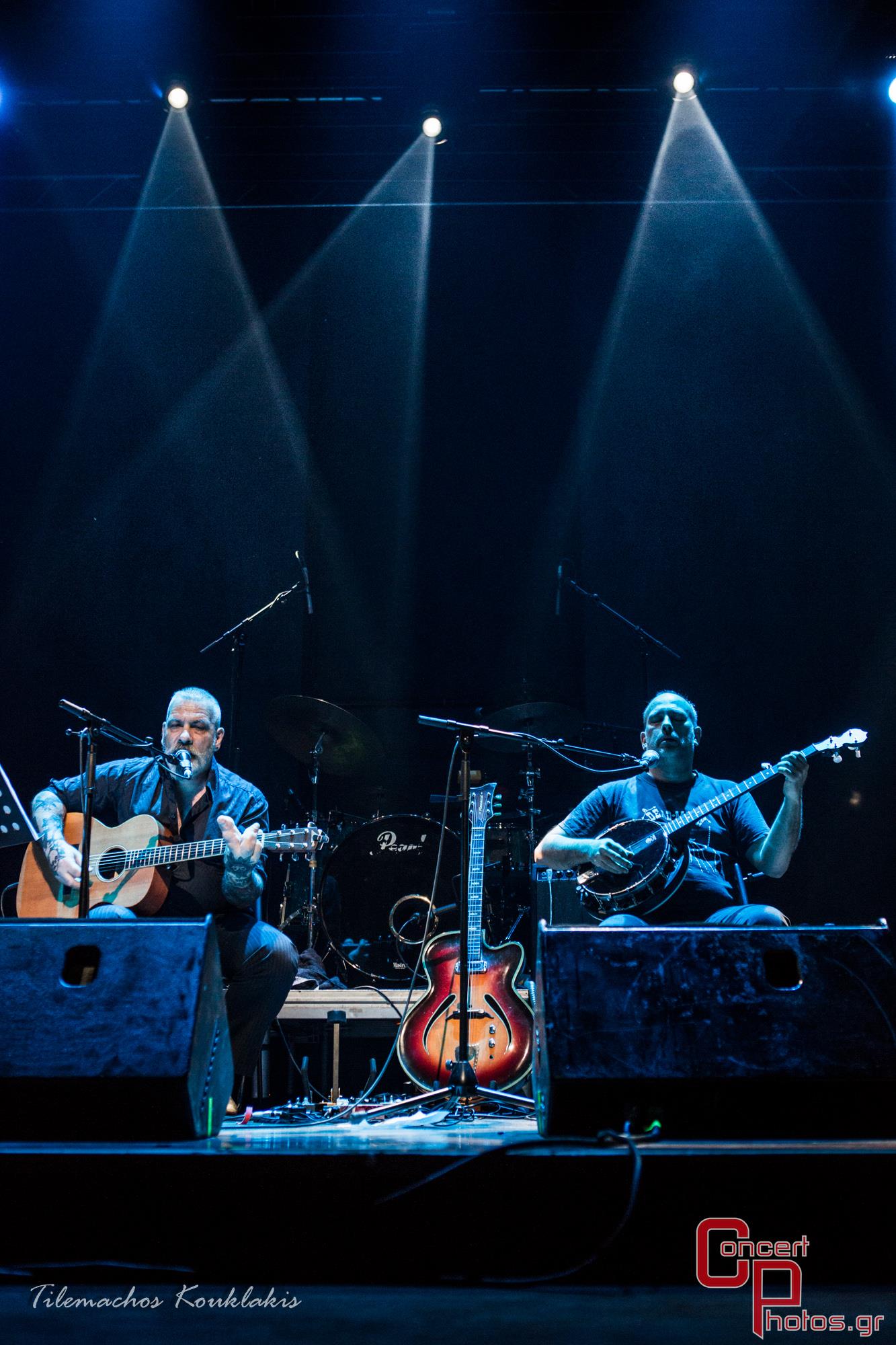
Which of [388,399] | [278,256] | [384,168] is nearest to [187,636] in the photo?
[388,399]

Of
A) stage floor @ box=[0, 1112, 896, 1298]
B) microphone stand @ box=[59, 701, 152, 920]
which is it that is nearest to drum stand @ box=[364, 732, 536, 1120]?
stage floor @ box=[0, 1112, 896, 1298]

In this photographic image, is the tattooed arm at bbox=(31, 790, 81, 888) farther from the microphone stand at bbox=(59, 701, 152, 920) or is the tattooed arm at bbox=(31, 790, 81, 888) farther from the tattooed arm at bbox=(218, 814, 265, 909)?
the tattooed arm at bbox=(218, 814, 265, 909)

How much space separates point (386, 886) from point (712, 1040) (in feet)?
12.3

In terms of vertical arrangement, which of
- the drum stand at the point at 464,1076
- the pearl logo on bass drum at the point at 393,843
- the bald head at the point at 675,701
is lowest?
the drum stand at the point at 464,1076

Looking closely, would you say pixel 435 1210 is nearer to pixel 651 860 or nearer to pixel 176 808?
pixel 651 860

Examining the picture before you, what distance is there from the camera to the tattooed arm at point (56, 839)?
3842mm

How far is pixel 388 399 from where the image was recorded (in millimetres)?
7363

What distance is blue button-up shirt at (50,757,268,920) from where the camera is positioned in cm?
393

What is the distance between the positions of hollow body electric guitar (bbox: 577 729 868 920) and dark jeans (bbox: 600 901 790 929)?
89 millimetres

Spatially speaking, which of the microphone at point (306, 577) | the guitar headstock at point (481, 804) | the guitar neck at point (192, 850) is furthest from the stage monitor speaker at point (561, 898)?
the microphone at point (306, 577)

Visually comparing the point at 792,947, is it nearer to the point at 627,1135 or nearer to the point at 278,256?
the point at 627,1135

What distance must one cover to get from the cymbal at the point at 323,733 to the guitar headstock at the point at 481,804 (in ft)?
3.80

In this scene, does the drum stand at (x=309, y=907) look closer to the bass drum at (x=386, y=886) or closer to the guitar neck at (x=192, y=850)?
the bass drum at (x=386, y=886)

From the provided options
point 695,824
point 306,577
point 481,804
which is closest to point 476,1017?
point 481,804
